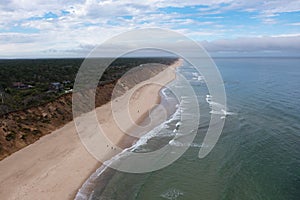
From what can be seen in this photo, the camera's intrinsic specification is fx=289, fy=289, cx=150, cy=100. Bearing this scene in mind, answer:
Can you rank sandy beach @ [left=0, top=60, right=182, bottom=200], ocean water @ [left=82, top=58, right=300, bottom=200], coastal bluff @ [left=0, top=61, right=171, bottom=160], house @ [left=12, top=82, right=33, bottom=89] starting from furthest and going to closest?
house @ [left=12, top=82, right=33, bottom=89] → coastal bluff @ [left=0, top=61, right=171, bottom=160] → ocean water @ [left=82, top=58, right=300, bottom=200] → sandy beach @ [left=0, top=60, right=182, bottom=200]

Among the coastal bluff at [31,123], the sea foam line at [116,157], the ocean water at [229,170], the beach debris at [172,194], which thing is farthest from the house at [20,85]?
the beach debris at [172,194]

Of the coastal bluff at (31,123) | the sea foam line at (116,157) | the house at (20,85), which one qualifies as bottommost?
the sea foam line at (116,157)

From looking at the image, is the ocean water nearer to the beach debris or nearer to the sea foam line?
the beach debris

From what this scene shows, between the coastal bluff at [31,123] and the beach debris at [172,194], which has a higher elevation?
the coastal bluff at [31,123]

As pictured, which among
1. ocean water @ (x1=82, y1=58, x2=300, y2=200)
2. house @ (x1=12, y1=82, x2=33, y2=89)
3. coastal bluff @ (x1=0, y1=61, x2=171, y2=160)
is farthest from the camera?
house @ (x1=12, y1=82, x2=33, y2=89)

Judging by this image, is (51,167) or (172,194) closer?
(172,194)

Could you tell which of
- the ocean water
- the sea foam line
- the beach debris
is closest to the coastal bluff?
the sea foam line

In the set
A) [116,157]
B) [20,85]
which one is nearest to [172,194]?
[116,157]

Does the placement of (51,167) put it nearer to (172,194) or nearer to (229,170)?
(172,194)

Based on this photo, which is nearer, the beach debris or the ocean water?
the beach debris

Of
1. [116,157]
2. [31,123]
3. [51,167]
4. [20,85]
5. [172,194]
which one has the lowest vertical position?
[172,194]

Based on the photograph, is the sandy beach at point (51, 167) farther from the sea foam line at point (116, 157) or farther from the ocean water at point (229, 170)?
the ocean water at point (229, 170)
